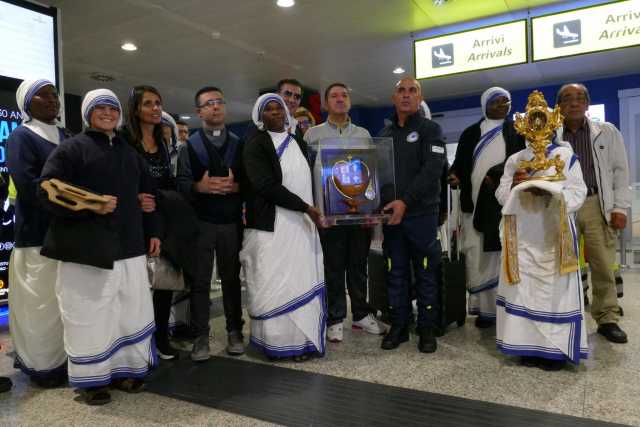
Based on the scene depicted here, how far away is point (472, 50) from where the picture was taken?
5324mm

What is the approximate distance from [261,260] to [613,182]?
2.46m

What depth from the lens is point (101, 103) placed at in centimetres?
247

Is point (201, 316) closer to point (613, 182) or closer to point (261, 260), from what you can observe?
point (261, 260)

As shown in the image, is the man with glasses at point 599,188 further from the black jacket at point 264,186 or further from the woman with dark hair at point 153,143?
the woman with dark hair at point 153,143

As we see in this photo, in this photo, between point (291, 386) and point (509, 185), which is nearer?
point (291, 386)

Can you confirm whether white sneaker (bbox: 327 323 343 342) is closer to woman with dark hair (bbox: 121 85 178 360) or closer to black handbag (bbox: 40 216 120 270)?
woman with dark hair (bbox: 121 85 178 360)

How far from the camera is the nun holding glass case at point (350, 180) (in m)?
2.94

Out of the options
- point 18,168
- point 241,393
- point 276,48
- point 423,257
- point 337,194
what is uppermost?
point 276,48

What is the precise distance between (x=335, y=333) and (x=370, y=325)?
12.4 inches

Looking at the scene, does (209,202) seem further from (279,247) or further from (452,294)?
(452,294)

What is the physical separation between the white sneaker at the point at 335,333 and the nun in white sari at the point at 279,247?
0.35 meters

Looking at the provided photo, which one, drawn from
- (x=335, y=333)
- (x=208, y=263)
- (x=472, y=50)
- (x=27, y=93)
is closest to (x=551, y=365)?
(x=335, y=333)

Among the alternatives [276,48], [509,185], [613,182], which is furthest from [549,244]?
[276,48]

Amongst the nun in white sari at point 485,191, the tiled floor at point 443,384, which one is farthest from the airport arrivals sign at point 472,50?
the tiled floor at point 443,384
